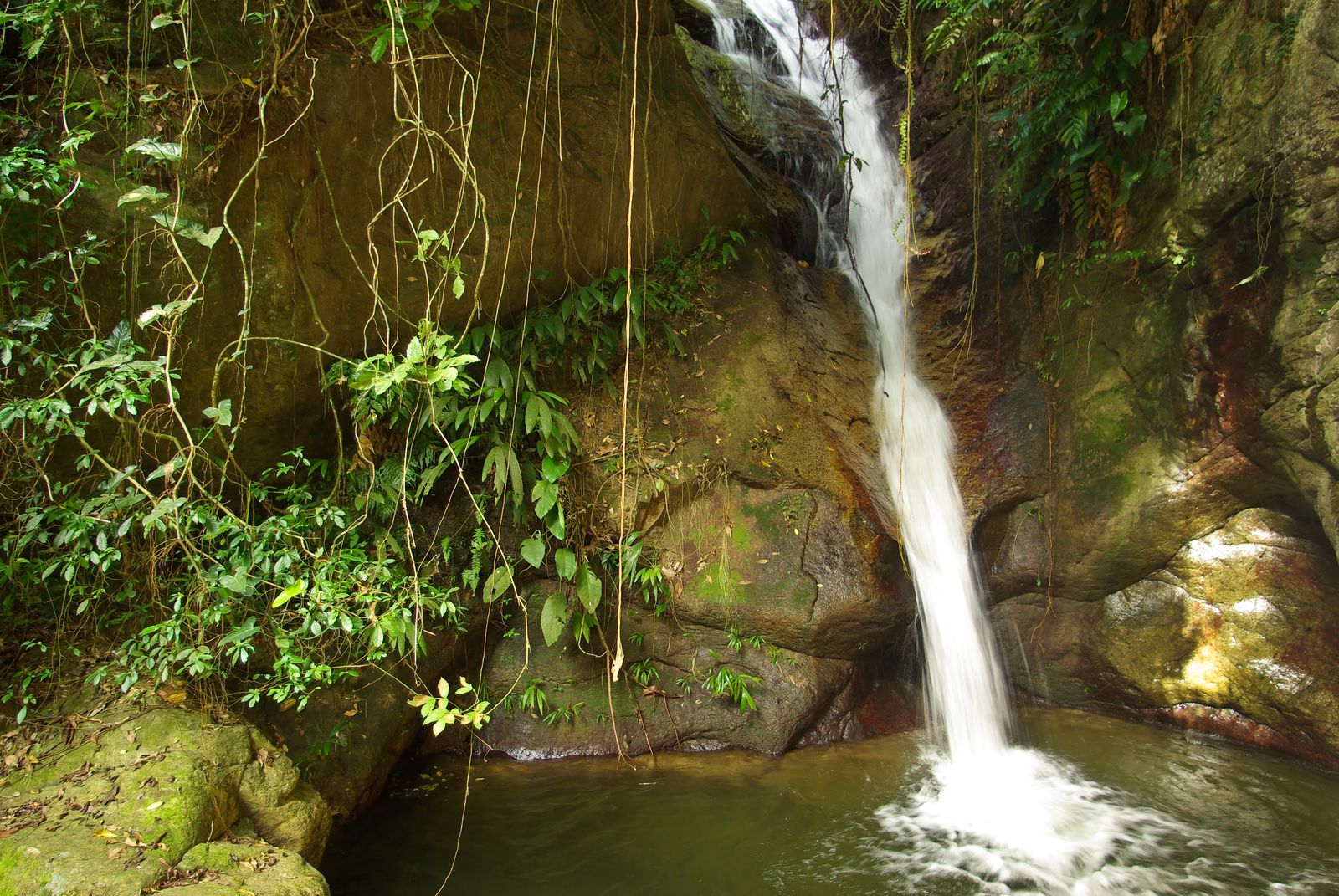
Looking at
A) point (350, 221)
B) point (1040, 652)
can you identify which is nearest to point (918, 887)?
point (1040, 652)

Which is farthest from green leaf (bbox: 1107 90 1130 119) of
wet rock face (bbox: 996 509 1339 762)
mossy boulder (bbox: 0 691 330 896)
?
mossy boulder (bbox: 0 691 330 896)

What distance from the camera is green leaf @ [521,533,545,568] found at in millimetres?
4594

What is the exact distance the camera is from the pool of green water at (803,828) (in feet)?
11.7

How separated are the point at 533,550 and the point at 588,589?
428mm

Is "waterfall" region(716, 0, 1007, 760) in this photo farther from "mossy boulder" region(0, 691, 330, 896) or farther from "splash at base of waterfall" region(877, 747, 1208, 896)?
"mossy boulder" region(0, 691, 330, 896)

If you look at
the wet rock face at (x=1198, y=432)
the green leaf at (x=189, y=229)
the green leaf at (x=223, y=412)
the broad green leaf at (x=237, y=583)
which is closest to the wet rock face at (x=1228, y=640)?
the wet rock face at (x=1198, y=432)

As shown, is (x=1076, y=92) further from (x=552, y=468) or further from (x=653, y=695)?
(x=653, y=695)

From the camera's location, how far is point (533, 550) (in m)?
4.62

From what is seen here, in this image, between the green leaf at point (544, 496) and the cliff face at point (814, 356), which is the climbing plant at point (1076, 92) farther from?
the green leaf at point (544, 496)

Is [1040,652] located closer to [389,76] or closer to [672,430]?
[672,430]

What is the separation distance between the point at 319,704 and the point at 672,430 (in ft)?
9.42

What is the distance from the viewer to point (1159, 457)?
498 centimetres

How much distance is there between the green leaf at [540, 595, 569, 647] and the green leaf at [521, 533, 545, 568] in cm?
27

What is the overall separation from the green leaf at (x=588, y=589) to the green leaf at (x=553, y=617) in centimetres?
13
